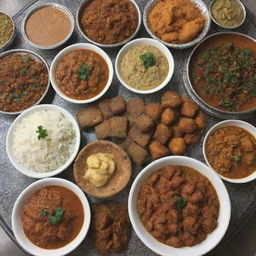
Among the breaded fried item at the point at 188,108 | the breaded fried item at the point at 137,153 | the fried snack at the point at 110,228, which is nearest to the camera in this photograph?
the fried snack at the point at 110,228

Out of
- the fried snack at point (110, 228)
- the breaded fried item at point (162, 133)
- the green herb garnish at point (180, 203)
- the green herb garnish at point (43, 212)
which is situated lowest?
the fried snack at point (110, 228)

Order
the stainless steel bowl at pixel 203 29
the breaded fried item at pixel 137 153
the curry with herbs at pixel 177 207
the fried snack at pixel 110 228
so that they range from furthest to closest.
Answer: the stainless steel bowl at pixel 203 29
the breaded fried item at pixel 137 153
the fried snack at pixel 110 228
the curry with herbs at pixel 177 207

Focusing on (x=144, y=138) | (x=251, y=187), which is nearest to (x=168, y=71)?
(x=144, y=138)

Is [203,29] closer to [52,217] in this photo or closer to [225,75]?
[225,75]

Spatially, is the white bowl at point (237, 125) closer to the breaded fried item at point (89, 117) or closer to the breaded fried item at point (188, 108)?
the breaded fried item at point (188, 108)

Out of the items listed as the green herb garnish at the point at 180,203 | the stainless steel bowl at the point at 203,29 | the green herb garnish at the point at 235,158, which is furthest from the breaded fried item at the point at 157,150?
the stainless steel bowl at the point at 203,29

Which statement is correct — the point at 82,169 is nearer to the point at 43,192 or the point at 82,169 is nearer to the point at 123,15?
the point at 43,192

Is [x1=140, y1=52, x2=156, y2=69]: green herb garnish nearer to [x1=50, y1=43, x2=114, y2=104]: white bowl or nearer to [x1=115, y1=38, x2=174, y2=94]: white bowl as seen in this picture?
[x1=115, y1=38, x2=174, y2=94]: white bowl
